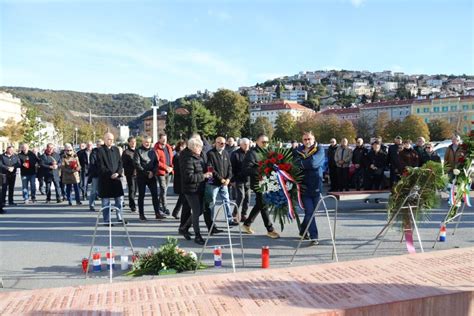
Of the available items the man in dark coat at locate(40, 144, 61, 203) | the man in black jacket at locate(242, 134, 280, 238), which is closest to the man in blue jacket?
the man in black jacket at locate(242, 134, 280, 238)

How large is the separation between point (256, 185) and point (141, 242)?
2.39 m

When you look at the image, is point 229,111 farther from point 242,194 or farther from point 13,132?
point 242,194

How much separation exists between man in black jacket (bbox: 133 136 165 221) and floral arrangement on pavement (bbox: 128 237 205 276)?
159 inches

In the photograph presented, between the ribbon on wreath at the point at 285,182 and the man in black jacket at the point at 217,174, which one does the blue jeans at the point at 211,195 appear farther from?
the ribbon on wreath at the point at 285,182

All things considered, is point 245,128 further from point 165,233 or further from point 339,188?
point 165,233

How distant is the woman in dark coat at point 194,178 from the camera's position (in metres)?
7.76

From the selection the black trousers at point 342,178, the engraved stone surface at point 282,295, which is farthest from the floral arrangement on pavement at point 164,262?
the black trousers at point 342,178

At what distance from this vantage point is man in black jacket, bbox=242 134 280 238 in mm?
8406

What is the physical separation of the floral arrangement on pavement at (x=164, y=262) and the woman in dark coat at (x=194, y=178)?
4.91 feet

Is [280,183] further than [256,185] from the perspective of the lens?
No

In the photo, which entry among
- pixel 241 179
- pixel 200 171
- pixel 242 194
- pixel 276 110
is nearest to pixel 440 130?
pixel 276 110

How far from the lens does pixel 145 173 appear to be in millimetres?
10250

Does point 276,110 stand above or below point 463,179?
above

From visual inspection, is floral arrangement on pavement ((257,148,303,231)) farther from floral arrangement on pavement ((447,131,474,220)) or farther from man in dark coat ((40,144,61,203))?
man in dark coat ((40,144,61,203))
